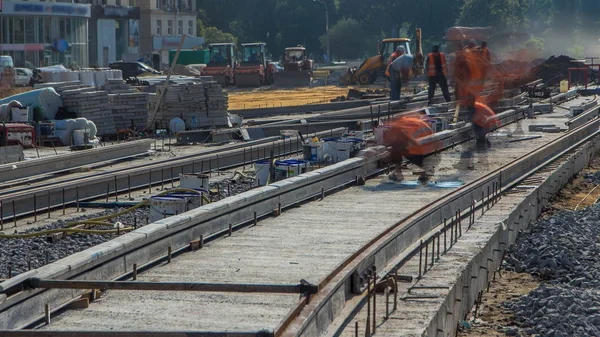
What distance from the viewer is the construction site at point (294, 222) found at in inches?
338

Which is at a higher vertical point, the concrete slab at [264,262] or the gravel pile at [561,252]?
the concrete slab at [264,262]

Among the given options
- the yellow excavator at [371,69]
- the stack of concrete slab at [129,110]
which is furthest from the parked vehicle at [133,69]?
the stack of concrete slab at [129,110]

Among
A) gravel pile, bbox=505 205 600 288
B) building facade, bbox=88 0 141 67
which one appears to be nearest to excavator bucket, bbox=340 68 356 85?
building facade, bbox=88 0 141 67

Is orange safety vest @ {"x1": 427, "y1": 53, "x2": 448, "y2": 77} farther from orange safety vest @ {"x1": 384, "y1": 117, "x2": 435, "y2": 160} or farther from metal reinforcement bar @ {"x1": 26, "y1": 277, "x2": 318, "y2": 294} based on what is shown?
metal reinforcement bar @ {"x1": 26, "y1": 277, "x2": 318, "y2": 294}

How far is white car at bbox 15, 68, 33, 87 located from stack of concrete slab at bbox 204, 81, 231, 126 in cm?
2466

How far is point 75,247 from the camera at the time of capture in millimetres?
12234

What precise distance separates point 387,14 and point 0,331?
94376 millimetres

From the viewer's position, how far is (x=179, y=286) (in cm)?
827

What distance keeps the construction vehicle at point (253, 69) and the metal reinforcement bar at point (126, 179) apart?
112ft

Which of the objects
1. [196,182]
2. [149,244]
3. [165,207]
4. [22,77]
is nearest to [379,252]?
[149,244]

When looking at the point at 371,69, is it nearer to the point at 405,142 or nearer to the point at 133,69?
the point at 133,69

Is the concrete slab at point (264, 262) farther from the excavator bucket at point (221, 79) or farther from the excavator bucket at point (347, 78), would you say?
the excavator bucket at point (347, 78)

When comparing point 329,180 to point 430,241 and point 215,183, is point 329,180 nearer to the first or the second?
point 215,183

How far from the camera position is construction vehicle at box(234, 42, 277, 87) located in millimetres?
57094
